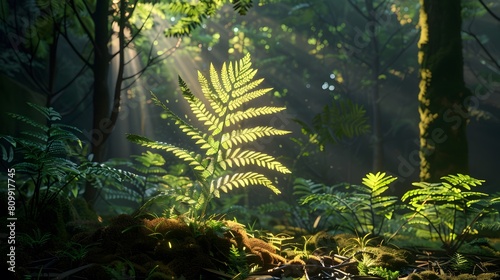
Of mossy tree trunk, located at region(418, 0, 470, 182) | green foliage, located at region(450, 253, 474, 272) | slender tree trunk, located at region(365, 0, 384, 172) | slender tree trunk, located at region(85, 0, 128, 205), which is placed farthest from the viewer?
slender tree trunk, located at region(365, 0, 384, 172)

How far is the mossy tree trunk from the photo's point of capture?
466 centimetres

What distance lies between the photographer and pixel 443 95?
15.5ft

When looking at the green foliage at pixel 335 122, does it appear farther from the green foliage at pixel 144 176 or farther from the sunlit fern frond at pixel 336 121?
the green foliage at pixel 144 176

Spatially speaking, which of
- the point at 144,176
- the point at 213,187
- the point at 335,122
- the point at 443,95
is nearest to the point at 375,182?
the point at 213,187

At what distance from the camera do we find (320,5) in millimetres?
13508

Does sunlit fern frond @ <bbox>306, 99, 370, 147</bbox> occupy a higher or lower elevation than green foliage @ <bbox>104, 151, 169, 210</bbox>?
higher

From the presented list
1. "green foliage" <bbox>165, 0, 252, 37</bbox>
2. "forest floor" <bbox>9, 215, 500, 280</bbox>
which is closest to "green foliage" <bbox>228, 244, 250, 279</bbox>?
"forest floor" <bbox>9, 215, 500, 280</bbox>

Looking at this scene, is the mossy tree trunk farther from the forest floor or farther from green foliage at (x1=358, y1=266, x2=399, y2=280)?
green foliage at (x1=358, y1=266, x2=399, y2=280)

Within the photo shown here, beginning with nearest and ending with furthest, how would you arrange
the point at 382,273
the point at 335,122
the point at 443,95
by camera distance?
the point at 382,273
the point at 443,95
the point at 335,122

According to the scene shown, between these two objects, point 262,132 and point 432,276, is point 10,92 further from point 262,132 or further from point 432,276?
point 432,276

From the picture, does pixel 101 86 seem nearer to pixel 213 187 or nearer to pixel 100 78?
pixel 100 78

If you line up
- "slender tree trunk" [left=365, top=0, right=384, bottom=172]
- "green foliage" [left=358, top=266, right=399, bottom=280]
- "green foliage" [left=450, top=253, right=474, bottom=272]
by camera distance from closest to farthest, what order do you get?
"green foliage" [left=358, top=266, right=399, bottom=280]
"green foliage" [left=450, top=253, right=474, bottom=272]
"slender tree trunk" [left=365, top=0, right=384, bottom=172]

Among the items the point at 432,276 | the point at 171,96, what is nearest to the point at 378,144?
the point at 171,96

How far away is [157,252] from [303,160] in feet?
41.1
